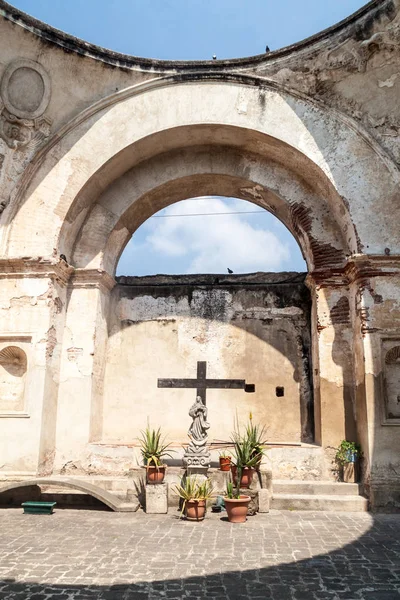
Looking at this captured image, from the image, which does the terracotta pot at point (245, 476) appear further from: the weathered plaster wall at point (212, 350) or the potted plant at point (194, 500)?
the weathered plaster wall at point (212, 350)

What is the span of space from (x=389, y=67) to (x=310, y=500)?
792 cm

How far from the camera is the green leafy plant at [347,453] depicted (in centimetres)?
895

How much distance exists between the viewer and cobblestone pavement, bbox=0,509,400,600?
4.55 m

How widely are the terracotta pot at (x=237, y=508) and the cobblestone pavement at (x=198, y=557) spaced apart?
0.45 feet

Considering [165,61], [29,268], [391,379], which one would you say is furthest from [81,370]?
[165,61]

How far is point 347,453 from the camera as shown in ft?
→ 29.5

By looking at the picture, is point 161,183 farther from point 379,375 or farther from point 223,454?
point 379,375

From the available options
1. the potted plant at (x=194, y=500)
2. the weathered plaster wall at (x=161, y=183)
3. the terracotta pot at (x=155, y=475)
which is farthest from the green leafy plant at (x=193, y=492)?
the weathered plaster wall at (x=161, y=183)

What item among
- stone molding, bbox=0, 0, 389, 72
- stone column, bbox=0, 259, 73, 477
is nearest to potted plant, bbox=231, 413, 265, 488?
stone column, bbox=0, 259, 73, 477

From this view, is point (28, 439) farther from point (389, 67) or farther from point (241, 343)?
point (389, 67)

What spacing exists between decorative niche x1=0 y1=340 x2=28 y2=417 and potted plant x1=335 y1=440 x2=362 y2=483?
5.77m

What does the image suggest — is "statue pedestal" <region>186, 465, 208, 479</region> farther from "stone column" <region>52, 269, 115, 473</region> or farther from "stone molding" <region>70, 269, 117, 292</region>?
"stone molding" <region>70, 269, 117, 292</region>

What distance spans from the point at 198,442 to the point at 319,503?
2157 millimetres

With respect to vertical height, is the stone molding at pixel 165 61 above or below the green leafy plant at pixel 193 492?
above
